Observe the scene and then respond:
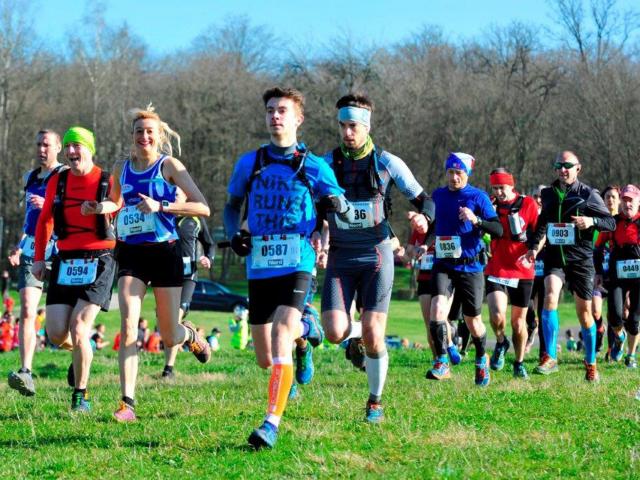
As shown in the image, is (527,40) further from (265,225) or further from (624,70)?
(265,225)

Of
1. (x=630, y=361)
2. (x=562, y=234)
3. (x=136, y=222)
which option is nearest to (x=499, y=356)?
(x=562, y=234)

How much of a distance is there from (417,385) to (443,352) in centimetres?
97

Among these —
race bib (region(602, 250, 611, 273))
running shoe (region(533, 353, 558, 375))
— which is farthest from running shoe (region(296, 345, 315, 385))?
race bib (region(602, 250, 611, 273))

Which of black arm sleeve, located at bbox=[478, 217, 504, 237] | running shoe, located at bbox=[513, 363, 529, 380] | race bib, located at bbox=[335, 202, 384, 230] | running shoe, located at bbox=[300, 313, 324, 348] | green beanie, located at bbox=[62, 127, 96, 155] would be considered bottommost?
running shoe, located at bbox=[513, 363, 529, 380]

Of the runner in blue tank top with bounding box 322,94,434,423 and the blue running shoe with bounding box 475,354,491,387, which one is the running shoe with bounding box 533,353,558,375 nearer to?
the blue running shoe with bounding box 475,354,491,387

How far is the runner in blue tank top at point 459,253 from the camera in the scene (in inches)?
404

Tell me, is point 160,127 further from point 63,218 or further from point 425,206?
point 425,206

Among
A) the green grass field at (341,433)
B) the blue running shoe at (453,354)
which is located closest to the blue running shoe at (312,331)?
the green grass field at (341,433)

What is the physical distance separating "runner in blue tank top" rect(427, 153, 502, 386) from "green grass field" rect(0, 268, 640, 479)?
650 millimetres

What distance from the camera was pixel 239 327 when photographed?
22.8 meters

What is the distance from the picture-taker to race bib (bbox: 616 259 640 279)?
13.2 m

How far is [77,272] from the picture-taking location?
8.16 metres

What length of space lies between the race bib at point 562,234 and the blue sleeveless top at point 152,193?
521 cm

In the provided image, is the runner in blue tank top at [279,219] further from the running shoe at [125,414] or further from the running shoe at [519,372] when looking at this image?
the running shoe at [519,372]
